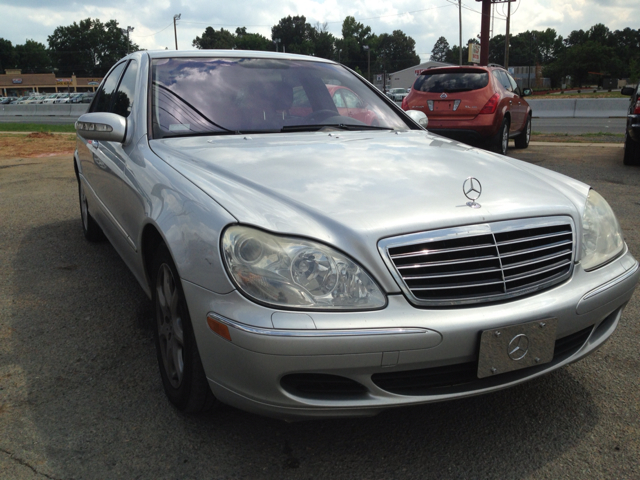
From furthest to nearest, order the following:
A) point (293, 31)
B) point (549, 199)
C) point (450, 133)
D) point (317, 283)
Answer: point (293, 31)
point (450, 133)
point (549, 199)
point (317, 283)

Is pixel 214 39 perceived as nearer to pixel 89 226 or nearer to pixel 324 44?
pixel 324 44

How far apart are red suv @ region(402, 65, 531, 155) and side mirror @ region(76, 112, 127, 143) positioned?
24.1 ft

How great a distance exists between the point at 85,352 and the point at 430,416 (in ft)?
5.62

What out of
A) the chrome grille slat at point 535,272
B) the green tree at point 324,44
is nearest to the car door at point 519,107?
the chrome grille slat at point 535,272

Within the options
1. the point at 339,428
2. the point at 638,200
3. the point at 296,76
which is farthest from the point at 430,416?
the point at 638,200

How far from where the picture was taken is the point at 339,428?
2236 millimetres

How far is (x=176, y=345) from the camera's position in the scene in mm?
2281

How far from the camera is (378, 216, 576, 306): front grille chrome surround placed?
186cm

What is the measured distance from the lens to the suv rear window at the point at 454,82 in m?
9.70

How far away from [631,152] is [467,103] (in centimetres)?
259

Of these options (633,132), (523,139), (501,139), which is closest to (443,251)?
(633,132)

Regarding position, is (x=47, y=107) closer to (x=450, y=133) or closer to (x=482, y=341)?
(x=450, y=133)

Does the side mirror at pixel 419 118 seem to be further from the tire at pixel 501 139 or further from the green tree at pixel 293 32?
the green tree at pixel 293 32

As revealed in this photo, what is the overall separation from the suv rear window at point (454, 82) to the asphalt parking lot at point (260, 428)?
280 inches
